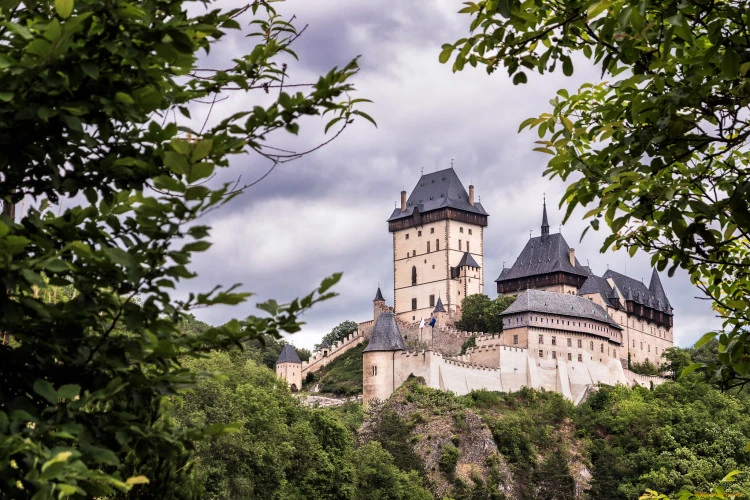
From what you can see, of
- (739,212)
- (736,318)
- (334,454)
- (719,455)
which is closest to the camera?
(739,212)

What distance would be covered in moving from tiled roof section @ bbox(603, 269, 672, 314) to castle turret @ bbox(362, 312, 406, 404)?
27917mm

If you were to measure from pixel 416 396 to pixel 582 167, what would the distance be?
63.0 meters

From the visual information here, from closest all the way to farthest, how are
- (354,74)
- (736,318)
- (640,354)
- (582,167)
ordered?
1. (354,74)
2. (582,167)
3. (736,318)
4. (640,354)

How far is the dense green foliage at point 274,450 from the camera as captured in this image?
39844 mm

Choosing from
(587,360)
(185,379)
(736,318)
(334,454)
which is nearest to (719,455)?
(587,360)

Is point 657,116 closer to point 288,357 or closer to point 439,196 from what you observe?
point 288,357

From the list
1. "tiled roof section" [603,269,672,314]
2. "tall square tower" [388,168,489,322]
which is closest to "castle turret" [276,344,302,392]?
"tall square tower" [388,168,489,322]

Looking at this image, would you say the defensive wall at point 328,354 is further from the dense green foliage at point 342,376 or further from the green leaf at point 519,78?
the green leaf at point 519,78

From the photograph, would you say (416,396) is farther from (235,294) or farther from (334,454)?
(235,294)

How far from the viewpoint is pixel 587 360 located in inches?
3152

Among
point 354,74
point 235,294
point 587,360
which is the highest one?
point 587,360

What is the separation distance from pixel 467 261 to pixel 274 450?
5630 cm

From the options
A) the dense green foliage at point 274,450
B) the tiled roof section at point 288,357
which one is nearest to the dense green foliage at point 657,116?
the dense green foliage at point 274,450

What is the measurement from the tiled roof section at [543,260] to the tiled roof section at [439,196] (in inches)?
261
